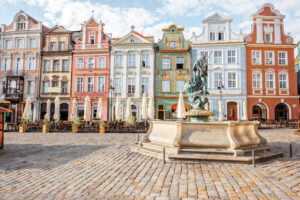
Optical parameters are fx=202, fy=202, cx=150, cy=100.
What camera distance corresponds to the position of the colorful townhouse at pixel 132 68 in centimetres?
2608

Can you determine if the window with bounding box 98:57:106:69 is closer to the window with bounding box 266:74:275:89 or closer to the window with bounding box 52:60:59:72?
the window with bounding box 52:60:59:72

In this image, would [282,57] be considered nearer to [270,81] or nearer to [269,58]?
[269,58]

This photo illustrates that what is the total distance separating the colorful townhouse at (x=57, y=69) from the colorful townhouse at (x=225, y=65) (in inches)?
674

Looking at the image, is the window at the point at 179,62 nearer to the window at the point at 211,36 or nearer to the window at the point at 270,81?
the window at the point at 211,36

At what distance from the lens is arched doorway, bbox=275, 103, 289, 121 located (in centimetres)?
2423

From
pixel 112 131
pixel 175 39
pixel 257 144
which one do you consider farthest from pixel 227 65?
pixel 257 144

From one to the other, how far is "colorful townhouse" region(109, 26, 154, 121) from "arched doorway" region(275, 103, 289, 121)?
611 inches

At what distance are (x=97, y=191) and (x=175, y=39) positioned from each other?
24.9 metres

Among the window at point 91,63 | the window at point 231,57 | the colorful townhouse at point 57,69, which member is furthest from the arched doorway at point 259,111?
the colorful townhouse at point 57,69

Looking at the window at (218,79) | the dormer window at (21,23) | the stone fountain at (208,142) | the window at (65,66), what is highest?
the dormer window at (21,23)

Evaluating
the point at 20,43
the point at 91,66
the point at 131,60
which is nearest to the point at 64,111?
the point at 91,66

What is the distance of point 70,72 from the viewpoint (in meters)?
27.5

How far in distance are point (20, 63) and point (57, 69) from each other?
555 centimetres

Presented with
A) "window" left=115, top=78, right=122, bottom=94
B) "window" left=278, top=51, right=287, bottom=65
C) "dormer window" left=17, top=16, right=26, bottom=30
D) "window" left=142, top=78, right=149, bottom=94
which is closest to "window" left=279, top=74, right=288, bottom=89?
"window" left=278, top=51, right=287, bottom=65
